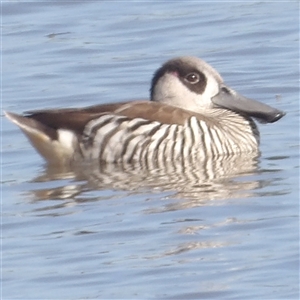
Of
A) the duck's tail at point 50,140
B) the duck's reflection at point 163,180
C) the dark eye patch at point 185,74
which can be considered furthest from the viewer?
the dark eye patch at point 185,74

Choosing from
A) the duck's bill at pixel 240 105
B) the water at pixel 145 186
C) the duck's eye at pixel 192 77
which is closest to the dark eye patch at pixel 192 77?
the duck's eye at pixel 192 77

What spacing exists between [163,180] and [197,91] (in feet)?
6.48

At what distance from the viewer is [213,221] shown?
39.4 ft

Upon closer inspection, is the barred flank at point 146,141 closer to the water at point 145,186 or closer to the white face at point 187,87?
the water at point 145,186

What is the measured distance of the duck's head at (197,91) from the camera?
1543 cm

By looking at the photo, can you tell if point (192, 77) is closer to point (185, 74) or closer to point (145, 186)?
point (185, 74)

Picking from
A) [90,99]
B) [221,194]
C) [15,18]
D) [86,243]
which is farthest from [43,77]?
[86,243]

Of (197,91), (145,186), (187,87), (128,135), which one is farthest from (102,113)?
(145,186)

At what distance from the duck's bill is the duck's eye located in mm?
292

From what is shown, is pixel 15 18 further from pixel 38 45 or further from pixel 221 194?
pixel 221 194

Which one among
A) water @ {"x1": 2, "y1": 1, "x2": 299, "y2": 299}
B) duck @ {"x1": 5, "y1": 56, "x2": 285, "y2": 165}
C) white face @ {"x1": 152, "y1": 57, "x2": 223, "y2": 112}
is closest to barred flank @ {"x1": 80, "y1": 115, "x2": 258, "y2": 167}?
duck @ {"x1": 5, "y1": 56, "x2": 285, "y2": 165}

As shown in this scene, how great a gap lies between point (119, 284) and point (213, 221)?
1.83m

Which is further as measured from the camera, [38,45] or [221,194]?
[38,45]

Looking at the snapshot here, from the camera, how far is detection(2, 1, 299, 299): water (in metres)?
10.5
